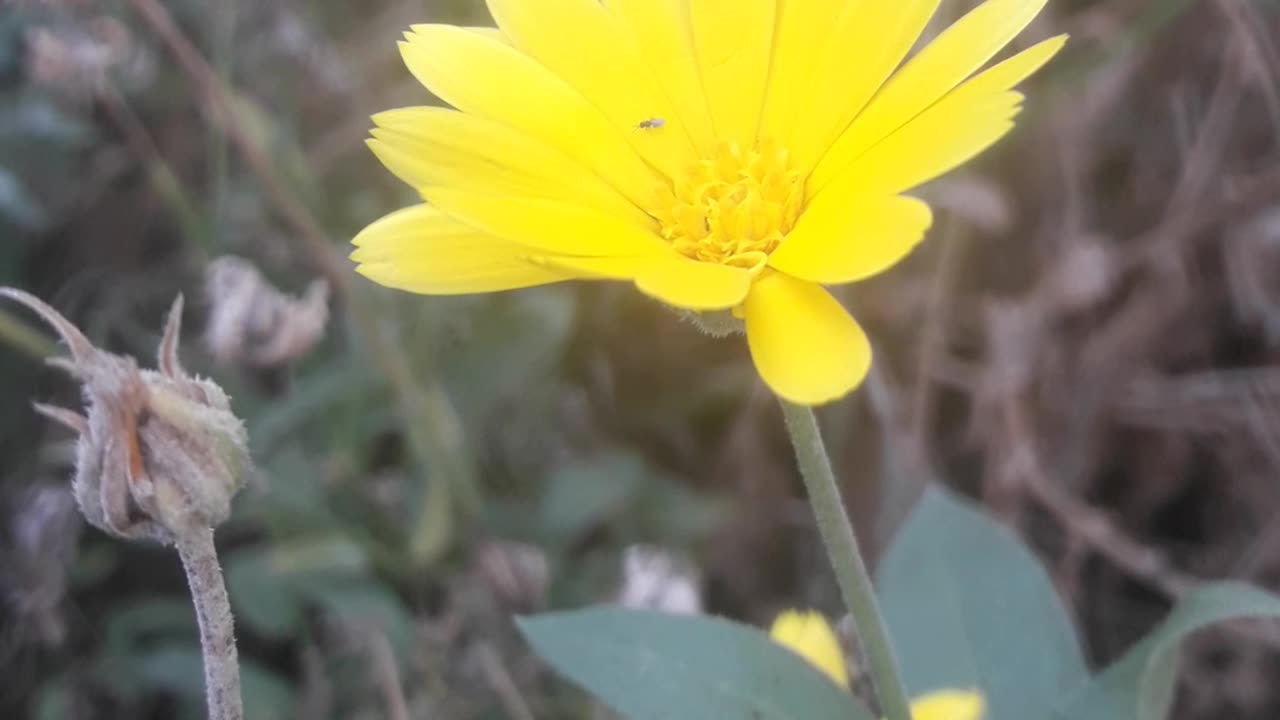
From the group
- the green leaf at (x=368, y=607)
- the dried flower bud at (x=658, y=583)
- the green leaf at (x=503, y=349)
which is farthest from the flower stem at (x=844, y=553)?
the green leaf at (x=503, y=349)

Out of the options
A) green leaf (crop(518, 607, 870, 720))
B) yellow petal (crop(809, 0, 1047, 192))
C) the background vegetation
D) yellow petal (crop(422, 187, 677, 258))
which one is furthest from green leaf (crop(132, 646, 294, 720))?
yellow petal (crop(809, 0, 1047, 192))

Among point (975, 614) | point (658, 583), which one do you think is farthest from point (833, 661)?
Result: point (658, 583)

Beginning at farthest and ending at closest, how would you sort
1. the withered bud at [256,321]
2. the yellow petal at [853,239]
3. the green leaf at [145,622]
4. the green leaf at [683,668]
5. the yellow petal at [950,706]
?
Result: the green leaf at [145,622], the withered bud at [256,321], the yellow petal at [950,706], the green leaf at [683,668], the yellow petal at [853,239]

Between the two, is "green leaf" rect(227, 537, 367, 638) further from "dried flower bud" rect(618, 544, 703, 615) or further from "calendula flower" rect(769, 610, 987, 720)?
"calendula flower" rect(769, 610, 987, 720)

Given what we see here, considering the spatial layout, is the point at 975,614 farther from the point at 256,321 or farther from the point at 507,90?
the point at 256,321

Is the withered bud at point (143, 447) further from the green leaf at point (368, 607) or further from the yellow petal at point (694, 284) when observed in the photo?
the green leaf at point (368, 607)

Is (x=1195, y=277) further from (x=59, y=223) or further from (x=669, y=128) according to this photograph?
(x=59, y=223)

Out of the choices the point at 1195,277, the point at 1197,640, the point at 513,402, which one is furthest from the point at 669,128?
the point at 1195,277

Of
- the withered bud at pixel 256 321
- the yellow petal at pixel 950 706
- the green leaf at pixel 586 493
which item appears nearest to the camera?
the yellow petal at pixel 950 706
